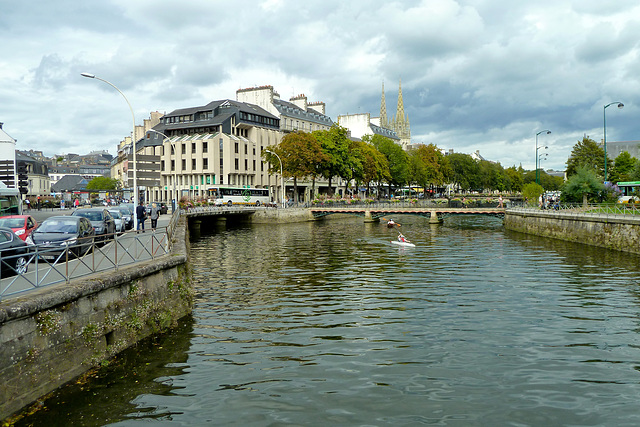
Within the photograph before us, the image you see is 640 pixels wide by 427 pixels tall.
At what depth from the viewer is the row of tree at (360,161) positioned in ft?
274

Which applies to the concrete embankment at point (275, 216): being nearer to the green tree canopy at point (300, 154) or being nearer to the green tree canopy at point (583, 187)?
the green tree canopy at point (300, 154)

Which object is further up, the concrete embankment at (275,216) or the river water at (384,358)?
the concrete embankment at (275,216)

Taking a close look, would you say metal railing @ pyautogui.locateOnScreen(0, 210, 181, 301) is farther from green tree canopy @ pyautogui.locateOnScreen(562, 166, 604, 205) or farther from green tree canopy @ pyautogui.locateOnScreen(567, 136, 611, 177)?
green tree canopy @ pyautogui.locateOnScreen(567, 136, 611, 177)

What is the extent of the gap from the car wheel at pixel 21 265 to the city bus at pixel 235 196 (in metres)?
Answer: 69.5

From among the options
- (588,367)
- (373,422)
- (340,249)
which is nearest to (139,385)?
(373,422)

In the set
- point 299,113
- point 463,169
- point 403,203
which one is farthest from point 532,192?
point 463,169

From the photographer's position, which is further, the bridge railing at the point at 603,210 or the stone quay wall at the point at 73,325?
the bridge railing at the point at 603,210

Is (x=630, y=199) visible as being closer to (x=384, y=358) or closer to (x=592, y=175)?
(x=592, y=175)

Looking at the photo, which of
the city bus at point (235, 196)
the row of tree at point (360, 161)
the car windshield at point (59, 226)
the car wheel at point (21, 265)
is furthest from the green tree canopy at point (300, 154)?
the car wheel at point (21, 265)

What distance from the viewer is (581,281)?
2420 centimetres

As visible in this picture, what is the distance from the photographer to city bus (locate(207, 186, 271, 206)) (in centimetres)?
8269

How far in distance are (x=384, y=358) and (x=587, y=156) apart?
92.9 metres

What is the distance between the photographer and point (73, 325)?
11.1 meters

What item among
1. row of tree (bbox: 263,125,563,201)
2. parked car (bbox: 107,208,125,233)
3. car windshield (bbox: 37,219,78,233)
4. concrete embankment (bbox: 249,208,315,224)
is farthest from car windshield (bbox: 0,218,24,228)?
row of tree (bbox: 263,125,563,201)
